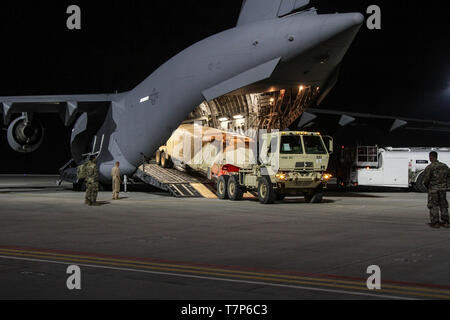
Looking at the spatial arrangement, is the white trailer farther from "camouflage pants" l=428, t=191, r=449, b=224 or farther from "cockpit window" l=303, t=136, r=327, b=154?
"camouflage pants" l=428, t=191, r=449, b=224

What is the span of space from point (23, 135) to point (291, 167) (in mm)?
15131

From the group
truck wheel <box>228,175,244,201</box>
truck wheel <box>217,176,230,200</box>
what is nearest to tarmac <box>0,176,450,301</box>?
truck wheel <box>228,175,244,201</box>

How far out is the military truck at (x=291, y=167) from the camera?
839 inches

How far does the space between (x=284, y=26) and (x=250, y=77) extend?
226 cm

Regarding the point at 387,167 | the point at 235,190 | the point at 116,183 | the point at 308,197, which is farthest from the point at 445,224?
the point at 387,167

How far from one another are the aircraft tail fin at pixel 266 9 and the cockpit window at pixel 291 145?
4545 mm

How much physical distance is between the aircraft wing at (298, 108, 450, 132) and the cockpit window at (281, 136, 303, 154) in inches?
295

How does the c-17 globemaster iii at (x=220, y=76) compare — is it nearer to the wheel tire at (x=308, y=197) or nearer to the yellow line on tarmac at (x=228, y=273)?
the wheel tire at (x=308, y=197)

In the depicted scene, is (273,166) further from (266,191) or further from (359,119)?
(359,119)

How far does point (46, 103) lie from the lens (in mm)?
28969

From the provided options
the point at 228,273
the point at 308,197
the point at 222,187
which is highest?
the point at 222,187

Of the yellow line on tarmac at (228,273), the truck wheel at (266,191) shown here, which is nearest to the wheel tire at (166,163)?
the truck wheel at (266,191)
